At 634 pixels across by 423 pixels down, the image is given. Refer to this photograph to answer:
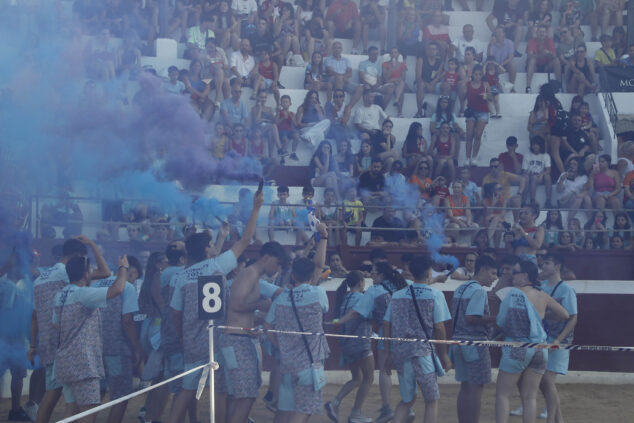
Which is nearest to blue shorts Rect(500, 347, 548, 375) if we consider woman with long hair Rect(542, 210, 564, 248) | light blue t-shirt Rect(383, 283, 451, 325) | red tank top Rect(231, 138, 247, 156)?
light blue t-shirt Rect(383, 283, 451, 325)

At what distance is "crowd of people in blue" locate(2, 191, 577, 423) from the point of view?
7.17 metres

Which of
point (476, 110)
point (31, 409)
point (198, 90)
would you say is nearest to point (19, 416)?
point (31, 409)

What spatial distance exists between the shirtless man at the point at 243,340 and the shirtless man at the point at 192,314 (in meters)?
0.18

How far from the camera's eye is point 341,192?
13.7 meters

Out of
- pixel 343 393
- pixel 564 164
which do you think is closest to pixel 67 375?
pixel 343 393

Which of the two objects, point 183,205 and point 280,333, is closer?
point 280,333

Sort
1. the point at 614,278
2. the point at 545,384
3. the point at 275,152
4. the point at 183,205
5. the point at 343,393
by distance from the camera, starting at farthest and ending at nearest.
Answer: the point at 275,152
the point at 614,278
the point at 183,205
the point at 343,393
the point at 545,384

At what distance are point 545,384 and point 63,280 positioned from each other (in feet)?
15.5

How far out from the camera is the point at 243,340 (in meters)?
7.59

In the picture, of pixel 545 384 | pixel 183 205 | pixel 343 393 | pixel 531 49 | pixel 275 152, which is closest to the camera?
pixel 545 384

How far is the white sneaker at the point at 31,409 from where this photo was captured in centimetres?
952

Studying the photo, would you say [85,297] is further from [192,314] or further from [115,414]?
[115,414]

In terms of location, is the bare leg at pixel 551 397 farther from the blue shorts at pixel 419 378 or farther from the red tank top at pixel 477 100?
the red tank top at pixel 477 100

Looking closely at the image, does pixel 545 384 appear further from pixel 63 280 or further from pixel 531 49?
pixel 531 49
